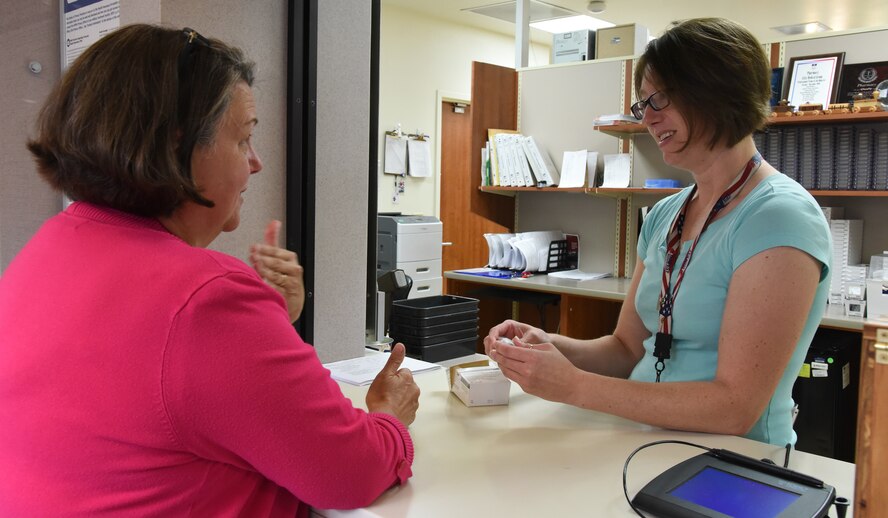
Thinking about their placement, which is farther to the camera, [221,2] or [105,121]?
[221,2]

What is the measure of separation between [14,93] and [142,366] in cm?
166

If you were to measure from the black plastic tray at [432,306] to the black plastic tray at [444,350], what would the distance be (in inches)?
3.3

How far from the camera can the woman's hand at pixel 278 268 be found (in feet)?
4.24

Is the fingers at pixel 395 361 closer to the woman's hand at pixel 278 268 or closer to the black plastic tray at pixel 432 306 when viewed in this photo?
the woman's hand at pixel 278 268

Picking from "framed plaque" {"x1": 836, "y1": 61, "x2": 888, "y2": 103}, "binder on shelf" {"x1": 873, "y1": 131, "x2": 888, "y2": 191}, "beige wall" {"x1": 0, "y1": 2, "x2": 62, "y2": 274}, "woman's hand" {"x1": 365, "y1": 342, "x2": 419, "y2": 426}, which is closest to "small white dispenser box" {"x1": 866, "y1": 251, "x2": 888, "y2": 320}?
"binder on shelf" {"x1": 873, "y1": 131, "x2": 888, "y2": 191}

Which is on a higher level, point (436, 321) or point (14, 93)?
point (14, 93)

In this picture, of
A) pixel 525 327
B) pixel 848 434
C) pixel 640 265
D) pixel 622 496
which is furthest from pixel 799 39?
pixel 622 496

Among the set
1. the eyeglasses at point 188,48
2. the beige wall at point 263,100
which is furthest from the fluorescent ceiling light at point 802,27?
the eyeglasses at point 188,48

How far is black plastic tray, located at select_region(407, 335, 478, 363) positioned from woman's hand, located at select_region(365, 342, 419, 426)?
0.61m

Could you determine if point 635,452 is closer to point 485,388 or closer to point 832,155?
point 485,388

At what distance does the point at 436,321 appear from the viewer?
→ 72.1 inches

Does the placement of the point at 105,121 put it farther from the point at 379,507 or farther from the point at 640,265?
the point at 640,265

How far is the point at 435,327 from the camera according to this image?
183 cm

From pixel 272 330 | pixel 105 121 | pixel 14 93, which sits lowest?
pixel 272 330
